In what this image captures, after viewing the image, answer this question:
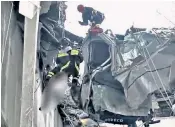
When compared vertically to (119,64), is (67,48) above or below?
above

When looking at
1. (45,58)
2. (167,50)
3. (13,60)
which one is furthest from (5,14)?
(167,50)

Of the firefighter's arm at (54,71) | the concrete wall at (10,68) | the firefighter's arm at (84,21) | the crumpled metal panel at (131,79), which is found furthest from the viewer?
the crumpled metal panel at (131,79)

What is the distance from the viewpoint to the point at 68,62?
3.38 m

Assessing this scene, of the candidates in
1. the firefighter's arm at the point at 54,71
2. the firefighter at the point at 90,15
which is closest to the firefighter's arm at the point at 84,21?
the firefighter at the point at 90,15

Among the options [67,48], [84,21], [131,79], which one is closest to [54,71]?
[67,48]

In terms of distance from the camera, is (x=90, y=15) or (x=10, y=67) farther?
(x=90, y=15)

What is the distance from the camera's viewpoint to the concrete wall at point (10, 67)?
8.38ft

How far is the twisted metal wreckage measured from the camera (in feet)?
11.5

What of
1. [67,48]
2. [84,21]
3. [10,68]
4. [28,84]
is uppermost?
[84,21]

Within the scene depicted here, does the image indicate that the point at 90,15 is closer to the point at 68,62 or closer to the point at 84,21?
the point at 84,21

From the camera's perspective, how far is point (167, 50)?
3.70 meters

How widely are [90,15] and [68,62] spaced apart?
1.53 feet

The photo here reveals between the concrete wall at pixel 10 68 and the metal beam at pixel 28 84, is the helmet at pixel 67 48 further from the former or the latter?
the metal beam at pixel 28 84

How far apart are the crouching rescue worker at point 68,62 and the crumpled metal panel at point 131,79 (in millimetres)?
418
